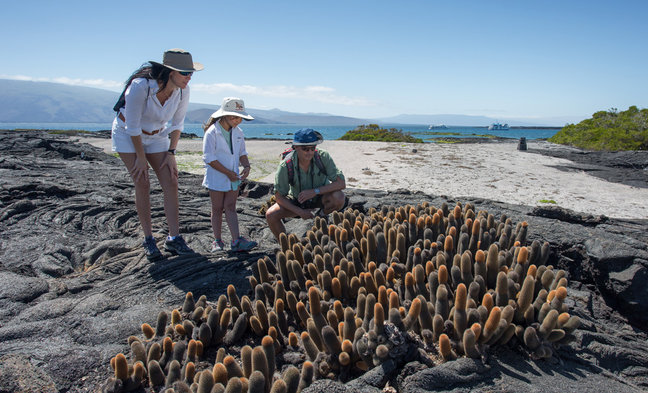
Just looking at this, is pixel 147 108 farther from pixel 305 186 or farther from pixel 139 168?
pixel 305 186

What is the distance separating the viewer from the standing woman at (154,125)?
4.18m

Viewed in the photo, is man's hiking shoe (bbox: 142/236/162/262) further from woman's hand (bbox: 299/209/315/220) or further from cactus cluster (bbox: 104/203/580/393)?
woman's hand (bbox: 299/209/315/220)

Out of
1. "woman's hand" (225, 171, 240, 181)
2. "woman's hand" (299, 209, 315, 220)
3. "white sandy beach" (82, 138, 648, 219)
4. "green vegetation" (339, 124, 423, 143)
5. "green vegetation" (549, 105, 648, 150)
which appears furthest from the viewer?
"green vegetation" (339, 124, 423, 143)

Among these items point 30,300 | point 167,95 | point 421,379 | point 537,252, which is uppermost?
point 167,95

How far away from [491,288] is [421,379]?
1.23 meters

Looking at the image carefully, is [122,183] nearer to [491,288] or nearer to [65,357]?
[65,357]

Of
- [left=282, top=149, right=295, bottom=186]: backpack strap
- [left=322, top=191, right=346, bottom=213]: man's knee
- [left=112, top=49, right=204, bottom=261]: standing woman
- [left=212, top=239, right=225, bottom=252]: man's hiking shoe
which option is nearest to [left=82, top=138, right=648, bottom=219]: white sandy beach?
[left=322, top=191, right=346, bottom=213]: man's knee

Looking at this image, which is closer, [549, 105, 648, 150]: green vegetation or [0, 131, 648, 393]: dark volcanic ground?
[0, 131, 648, 393]: dark volcanic ground

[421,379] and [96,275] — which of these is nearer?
[421,379]

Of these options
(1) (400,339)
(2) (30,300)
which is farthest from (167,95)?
(1) (400,339)

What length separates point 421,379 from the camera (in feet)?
6.75

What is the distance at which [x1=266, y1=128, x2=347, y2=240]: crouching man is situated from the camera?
5121mm

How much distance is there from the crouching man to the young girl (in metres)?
0.51

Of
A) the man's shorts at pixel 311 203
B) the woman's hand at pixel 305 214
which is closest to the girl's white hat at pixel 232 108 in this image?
the man's shorts at pixel 311 203
